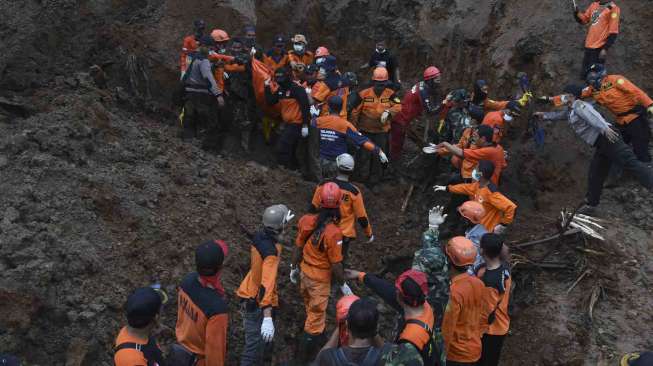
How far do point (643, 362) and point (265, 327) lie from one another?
2717 mm

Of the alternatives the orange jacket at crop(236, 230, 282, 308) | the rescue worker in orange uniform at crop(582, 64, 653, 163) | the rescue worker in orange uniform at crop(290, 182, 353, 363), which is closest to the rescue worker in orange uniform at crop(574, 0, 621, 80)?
the rescue worker in orange uniform at crop(582, 64, 653, 163)

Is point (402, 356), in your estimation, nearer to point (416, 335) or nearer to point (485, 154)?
point (416, 335)

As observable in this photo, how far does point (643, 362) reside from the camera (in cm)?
310

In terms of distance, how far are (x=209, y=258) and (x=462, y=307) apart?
1.96 metres

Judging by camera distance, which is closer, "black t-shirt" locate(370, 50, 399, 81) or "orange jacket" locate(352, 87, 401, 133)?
"orange jacket" locate(352, 87, 401, 133)

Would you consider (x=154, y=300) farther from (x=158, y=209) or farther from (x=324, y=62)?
(x=324, y=62)

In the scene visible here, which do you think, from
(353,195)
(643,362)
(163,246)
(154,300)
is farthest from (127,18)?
(643,362)

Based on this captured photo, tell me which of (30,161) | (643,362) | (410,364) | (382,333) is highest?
(643,362)

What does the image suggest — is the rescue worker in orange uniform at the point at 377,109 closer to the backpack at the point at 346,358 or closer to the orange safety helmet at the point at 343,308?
the orange safety helmet at the point at 343,308

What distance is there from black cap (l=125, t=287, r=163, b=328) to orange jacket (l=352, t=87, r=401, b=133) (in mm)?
6251

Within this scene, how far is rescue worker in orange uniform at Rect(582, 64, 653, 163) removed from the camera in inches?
281

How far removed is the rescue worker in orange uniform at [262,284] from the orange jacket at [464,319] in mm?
1483

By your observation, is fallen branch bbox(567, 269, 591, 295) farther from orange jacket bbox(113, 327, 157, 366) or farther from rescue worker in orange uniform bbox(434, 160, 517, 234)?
orange jacket bbox(113, 327, 157, 366)

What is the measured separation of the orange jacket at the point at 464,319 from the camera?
407 cm
